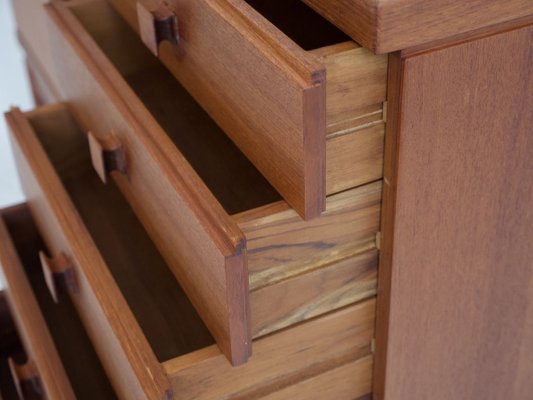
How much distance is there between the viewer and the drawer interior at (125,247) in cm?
74

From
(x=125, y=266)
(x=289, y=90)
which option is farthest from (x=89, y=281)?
(x=289, y=90)

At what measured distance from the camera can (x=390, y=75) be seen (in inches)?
23.7

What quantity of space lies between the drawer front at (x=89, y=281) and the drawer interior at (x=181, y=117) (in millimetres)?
128

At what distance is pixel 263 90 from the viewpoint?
620 millimetres

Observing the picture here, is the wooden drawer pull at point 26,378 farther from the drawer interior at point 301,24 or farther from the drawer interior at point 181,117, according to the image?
the drawer interior at point 301,24

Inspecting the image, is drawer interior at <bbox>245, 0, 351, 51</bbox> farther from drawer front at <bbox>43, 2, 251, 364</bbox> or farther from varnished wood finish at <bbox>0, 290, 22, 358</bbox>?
varnished wood finish at <bbox>0, 290, 22, 358</bbox>

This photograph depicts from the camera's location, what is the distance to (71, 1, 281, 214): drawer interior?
739 mm

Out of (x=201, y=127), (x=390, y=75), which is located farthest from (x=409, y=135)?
(x=201, y=127)

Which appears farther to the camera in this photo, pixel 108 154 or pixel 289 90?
pixel 108 154

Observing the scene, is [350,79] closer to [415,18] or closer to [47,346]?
[415,18]

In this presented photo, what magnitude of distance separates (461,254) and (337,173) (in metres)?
0.14

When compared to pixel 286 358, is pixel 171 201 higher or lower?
higher

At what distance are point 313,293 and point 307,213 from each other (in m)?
0.11

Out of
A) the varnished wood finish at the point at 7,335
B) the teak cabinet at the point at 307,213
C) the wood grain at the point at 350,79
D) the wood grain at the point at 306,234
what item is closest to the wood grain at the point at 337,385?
the teak cabinet at the point at 307,213
